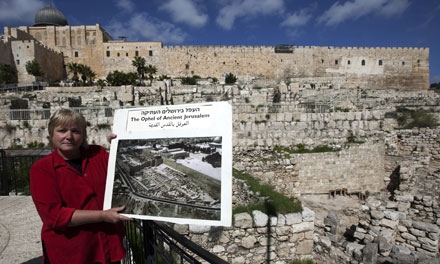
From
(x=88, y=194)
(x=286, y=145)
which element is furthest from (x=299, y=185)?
(x=88, y=194)

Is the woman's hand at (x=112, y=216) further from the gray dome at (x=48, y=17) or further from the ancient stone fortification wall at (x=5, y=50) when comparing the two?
the gray dome at (x=48, y=17)

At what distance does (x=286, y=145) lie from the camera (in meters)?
10.4

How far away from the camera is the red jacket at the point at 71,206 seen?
65.8 inches

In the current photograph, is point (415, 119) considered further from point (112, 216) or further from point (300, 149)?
point (112, 216)

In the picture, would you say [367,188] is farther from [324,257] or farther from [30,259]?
[30,259]

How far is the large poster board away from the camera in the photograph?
159cm

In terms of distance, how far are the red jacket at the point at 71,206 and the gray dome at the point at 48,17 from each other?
5691cm

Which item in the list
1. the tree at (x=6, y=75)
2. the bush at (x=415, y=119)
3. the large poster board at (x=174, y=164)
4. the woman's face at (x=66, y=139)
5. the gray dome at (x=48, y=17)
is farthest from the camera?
the gray dome at (x=48, y=17)

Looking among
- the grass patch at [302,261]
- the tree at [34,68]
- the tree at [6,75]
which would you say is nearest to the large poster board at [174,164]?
the grass patch at [302,261]

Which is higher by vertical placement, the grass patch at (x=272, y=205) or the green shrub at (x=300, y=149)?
Result: the green shrub at (x=300, y=149)

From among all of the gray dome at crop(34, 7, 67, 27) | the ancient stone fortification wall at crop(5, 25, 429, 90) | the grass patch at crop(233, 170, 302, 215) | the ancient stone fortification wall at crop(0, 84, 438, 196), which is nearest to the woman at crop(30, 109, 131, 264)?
the grass patch at crop(233, 170, 302, 215)

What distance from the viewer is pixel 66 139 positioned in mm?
1849

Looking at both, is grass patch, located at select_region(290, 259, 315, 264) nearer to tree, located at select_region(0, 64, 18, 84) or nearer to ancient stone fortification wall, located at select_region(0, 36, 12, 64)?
tree, located at select_region(0, 64, 18, 84)

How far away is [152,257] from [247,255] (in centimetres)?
237
